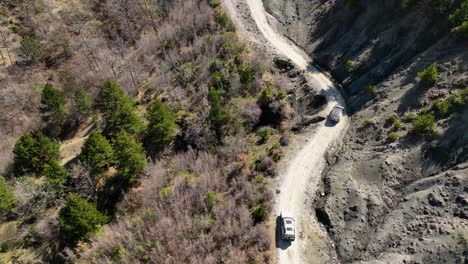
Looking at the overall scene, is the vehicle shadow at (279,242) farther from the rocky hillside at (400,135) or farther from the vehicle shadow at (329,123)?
the vehicle shadow at (329,123)

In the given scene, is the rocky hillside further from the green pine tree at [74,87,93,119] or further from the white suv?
the green pine tree at [74,87,93,119]

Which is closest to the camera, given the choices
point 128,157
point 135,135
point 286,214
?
point 286,214

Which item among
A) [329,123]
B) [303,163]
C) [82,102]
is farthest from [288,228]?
[82,102]

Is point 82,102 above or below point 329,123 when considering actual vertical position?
above

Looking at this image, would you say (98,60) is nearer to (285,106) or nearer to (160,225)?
(285,106)

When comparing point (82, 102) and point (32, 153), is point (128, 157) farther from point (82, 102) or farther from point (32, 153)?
point (82, 102)

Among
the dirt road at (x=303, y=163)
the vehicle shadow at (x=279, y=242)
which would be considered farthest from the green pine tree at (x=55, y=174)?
the vehicle shadow at (x=279, y=242)

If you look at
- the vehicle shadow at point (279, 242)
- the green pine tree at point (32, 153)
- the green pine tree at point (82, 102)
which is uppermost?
the green pine tree at point (82, 102)

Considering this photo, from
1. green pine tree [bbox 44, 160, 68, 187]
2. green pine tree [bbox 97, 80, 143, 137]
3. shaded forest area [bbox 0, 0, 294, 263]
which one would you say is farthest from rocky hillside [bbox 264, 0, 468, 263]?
green pine tree [bbox 44, 160, 68, 187]
